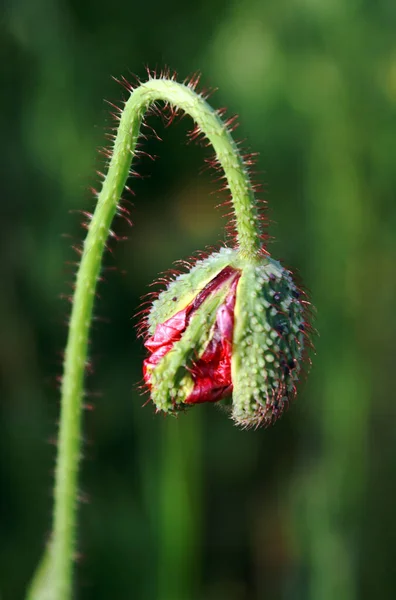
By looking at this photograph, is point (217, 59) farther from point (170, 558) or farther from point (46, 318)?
point (170, 558)

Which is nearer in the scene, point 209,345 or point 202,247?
point 209,345

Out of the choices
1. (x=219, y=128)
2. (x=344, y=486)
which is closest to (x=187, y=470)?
(x=344, y=486)

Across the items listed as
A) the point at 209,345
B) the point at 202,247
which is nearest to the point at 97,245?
the point at 209,345

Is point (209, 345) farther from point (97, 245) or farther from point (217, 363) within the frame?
point (97, 245)

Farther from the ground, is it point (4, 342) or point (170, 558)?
point (4, 342)

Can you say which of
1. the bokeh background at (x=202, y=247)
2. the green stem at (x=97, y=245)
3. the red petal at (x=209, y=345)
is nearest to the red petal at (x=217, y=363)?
the red petal at (x=209, y=345)

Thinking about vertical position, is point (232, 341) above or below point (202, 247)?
below

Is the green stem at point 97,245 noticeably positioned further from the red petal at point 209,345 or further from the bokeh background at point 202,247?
the bokeh background at point 202,247
